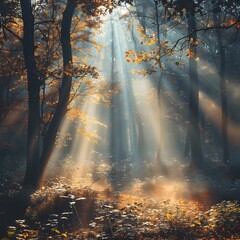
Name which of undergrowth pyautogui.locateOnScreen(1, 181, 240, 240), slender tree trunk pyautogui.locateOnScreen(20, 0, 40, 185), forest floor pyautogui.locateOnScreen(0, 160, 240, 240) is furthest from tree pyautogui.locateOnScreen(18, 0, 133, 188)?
undergrowth pyautogui.locateOnScreen(1, 181, 240, 240)

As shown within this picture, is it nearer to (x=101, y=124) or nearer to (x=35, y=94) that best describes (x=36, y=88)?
(x=35, y=94)

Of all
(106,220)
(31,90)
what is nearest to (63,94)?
(31,90)

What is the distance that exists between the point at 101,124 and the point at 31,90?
7.76 meters

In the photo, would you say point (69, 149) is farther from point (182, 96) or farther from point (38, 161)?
point (38, 161)

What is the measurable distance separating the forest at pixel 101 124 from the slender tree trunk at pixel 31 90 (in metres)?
0.04

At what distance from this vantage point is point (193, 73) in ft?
68.9

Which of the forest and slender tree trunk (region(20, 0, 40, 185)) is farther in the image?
slender tree trunk (region(20, 0, 40, 185))

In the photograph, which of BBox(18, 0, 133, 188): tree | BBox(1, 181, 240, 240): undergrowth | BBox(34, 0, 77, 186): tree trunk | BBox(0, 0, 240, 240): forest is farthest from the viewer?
BBox(34, 0, 77, 186): tree trunk

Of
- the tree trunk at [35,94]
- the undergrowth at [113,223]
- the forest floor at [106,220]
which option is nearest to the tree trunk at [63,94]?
the tree trunk at [35,94]

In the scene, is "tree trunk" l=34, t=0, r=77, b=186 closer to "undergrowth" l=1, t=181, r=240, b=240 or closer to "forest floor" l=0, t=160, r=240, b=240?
"forest floor" l=0, t=160, r=240, b=240

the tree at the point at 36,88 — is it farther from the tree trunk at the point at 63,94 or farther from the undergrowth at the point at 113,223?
the undergrowth at the point at 113,223

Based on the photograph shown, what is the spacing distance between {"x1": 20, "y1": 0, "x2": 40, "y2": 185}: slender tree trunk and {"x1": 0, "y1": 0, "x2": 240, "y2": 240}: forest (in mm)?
37

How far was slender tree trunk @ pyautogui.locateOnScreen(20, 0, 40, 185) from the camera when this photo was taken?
40.2 feet

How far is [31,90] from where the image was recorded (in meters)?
12.5
